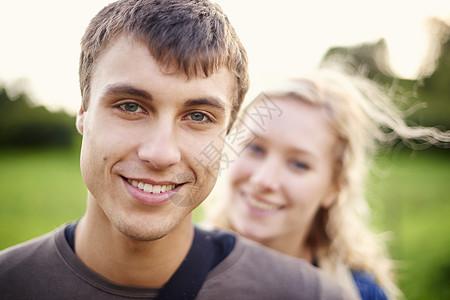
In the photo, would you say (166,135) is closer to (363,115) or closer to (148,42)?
(148,42)

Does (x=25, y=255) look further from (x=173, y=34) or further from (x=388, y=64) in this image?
(x=388, y=64)

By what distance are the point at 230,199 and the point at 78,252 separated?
2.11 metres

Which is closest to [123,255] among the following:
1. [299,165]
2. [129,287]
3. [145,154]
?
[129,287]

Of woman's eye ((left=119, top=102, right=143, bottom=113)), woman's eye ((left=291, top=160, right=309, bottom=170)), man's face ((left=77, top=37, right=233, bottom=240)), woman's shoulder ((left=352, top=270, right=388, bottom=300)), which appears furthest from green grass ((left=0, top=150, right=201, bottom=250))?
woman's eye ((left=119, top=102, right=143, bottom=113))

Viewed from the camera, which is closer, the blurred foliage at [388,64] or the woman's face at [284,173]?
the blurred foliage at [388,64]

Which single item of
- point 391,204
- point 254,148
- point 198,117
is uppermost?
point 198,117

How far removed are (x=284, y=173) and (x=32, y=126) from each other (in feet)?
87.2

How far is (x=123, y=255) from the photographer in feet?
6.69

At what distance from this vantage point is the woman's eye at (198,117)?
1881 millimetres

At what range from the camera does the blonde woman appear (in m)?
3.52

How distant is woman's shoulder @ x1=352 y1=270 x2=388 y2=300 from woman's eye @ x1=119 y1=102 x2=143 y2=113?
2.71 metres

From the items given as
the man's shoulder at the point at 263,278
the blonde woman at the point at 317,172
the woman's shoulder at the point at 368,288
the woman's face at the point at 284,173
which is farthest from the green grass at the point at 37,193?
the man's shoulder at the point at 263,278

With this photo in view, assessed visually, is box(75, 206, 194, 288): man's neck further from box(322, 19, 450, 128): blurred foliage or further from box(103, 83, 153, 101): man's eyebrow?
box(322, 19, 450, 128): blurred foliage

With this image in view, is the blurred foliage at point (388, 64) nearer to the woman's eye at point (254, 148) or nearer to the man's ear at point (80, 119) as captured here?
the woman's eye at point (254, 148)
